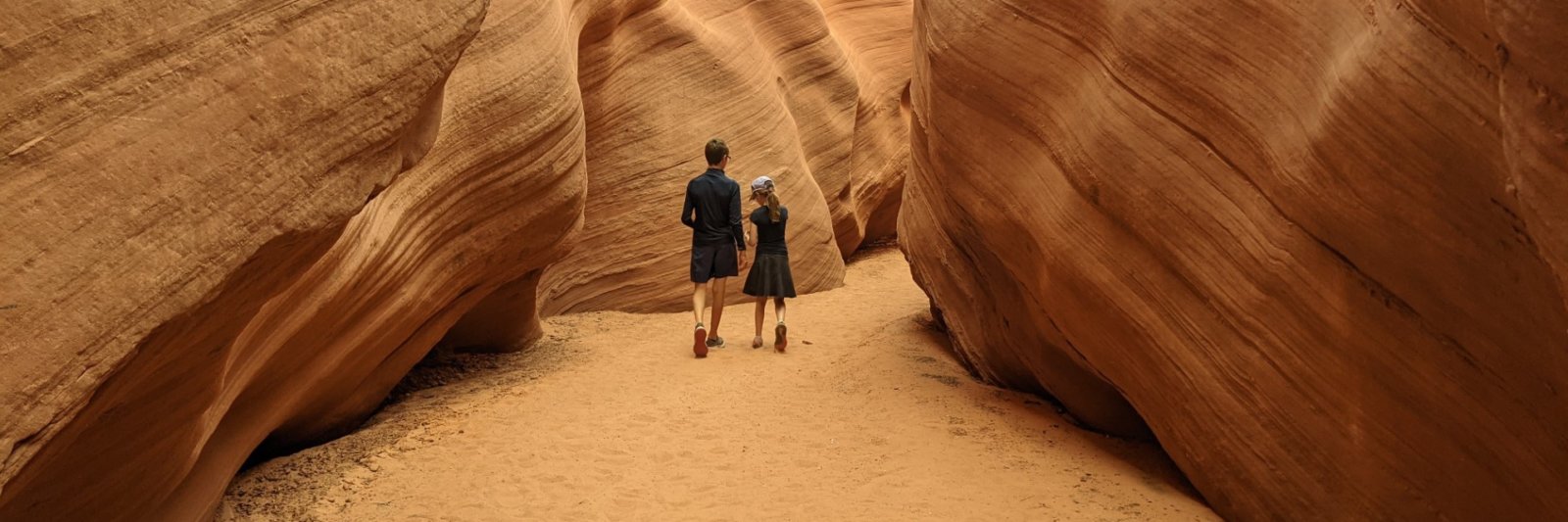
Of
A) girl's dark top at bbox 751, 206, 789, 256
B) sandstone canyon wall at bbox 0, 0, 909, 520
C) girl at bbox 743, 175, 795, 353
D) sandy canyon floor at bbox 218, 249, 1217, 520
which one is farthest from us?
girl's dark top at bbox 751, 206, 789, 256

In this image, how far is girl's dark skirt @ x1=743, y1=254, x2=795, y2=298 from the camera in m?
9.43

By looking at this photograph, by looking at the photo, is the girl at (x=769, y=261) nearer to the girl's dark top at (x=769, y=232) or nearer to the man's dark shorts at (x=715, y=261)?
the girl's dark top at (x=769, y=232)

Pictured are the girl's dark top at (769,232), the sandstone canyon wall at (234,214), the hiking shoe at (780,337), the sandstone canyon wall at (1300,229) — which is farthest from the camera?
the girl's dark top at (769,232)

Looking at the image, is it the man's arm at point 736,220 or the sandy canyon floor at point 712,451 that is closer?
the sandy canyon floor at point 712,451

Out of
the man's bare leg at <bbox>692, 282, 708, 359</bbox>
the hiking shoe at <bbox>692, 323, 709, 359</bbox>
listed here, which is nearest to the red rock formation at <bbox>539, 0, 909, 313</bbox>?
the man's bare leg at <bbox>692, 282, 708, 359</bbox>

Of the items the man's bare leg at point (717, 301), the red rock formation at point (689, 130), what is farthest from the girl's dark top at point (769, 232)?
the red rock formation at point (689, 130)

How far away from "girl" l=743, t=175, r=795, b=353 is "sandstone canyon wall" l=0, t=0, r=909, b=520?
1874 mm

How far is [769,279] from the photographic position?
31.0 ft

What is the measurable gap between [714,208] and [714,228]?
0.53 ft

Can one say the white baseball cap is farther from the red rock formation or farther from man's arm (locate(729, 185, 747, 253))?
the red rock formation

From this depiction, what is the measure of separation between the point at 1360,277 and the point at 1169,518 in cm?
154

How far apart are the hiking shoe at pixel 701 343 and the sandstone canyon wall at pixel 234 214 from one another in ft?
4.86

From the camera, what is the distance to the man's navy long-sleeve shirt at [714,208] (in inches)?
365

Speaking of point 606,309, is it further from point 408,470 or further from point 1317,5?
point 1317,5
